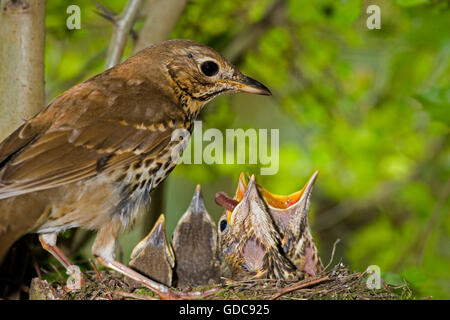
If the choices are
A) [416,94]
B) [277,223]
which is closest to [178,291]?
[277,223]

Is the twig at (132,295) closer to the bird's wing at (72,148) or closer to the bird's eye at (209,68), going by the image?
the bird's wing at (72,148)

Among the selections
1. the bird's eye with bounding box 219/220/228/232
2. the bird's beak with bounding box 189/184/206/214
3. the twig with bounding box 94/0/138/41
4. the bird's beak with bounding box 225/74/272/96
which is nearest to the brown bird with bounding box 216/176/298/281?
the bird's eye with bounding box 219/220/228/232

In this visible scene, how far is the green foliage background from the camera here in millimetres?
4352

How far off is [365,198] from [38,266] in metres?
3.27

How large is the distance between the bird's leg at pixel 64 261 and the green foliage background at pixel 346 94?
1156 millimetres

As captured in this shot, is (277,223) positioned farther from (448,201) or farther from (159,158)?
(448,201)

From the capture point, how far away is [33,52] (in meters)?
3.20

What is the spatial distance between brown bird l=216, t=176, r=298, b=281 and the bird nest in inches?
7.0

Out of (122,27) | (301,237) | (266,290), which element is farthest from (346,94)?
(266,290)

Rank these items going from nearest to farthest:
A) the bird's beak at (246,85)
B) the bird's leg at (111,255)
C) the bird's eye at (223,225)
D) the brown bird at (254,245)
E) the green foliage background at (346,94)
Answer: the bird's leg at (111,255) → the brown bird at (254,245) → the bird's beak at (246,85) → the bird's eye at (223,225) → the green foliage background at (346,94)

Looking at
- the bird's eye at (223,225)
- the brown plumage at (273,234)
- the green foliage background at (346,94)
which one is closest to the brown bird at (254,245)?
the brown plumage at (273,234)

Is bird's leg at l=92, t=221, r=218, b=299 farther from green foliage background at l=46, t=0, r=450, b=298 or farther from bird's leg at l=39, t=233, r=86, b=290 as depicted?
green foliage background at l=46, t=0, r=450, b=298

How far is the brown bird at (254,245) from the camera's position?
3.37 m

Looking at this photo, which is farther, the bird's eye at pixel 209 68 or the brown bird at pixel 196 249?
the brown bird at pixel 196 249
